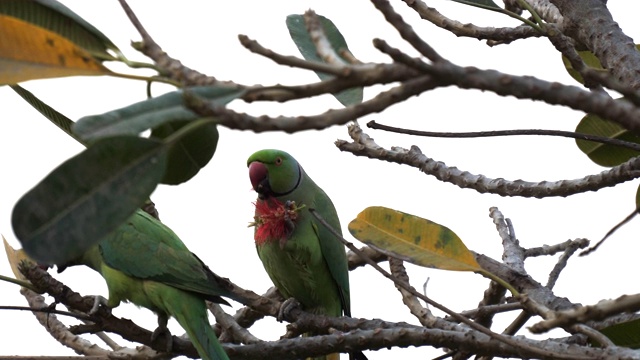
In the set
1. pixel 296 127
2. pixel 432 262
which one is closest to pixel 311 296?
pixel 432 262

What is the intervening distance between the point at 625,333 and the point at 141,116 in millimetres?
1245

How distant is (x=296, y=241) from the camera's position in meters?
3.25

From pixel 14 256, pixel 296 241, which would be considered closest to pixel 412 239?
pixel 14 256

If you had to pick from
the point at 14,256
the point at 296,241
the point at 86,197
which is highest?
the point at 296,241

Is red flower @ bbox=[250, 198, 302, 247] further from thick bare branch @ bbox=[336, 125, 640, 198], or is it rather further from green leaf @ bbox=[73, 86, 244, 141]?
green leaf @ bbox=[73, 86, 244, 141]

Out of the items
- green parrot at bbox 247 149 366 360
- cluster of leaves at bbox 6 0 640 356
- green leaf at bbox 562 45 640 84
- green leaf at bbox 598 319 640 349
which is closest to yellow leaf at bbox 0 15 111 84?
cluster of leaves at bbox 6 0 640 356

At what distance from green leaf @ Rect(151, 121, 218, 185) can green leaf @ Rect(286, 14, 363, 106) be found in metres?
0.45

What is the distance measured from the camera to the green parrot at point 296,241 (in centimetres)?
322

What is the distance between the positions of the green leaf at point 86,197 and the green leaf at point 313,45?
0.79m

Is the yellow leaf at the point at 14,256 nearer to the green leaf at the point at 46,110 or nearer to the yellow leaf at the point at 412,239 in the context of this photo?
the green leaf at the point at 46,110

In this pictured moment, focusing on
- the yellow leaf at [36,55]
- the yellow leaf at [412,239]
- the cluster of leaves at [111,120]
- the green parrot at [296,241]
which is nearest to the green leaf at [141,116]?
the cluster of leaves at [111,120]

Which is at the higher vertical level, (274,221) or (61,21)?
(274,221)

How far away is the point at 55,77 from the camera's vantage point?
121 cm

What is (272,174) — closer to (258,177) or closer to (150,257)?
(258,177)
